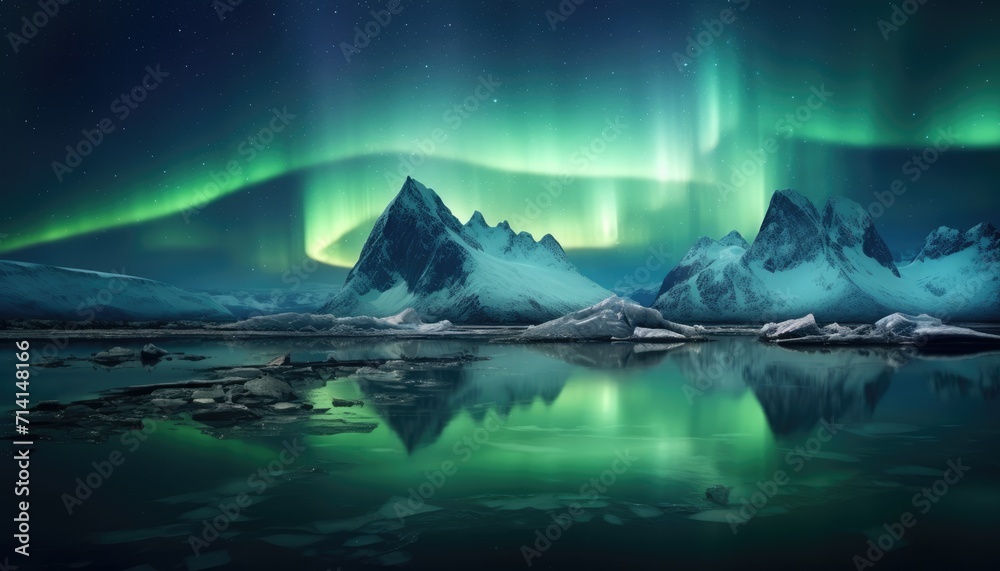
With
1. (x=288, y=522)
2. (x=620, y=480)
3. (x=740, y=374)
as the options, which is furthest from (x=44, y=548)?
(x=740, y=374)

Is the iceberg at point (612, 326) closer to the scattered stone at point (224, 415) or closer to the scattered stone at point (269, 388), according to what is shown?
the scattered stone at point (269, 388)

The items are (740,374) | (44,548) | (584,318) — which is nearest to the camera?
(44,548)

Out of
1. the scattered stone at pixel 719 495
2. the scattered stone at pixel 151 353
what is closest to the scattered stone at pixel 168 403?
the scattered stone at pixel 719 495

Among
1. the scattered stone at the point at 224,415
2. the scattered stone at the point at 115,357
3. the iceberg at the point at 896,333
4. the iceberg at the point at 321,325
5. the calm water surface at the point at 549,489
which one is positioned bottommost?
the calm water surface at the point at 549,489

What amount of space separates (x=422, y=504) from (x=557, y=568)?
3567 mm

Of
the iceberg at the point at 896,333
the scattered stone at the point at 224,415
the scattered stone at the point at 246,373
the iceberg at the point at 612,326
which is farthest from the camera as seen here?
the iceberg at the point at 612,326

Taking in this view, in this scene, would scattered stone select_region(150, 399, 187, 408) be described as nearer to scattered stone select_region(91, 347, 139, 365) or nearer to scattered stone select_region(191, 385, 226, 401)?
scattered stone select_region(191, 385, 226, 401)

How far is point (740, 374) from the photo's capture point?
3591cm

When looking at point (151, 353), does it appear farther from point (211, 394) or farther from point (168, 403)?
point (168, 403)

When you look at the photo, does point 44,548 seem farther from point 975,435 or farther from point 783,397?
point 783,397

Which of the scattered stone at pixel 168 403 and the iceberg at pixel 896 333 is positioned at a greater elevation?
the iceberg at pixel 896 333

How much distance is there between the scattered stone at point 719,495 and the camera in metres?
11.1

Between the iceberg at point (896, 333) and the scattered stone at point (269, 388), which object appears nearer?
the scattered stone at point (269, 388)

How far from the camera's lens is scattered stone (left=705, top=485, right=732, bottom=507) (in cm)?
1108
